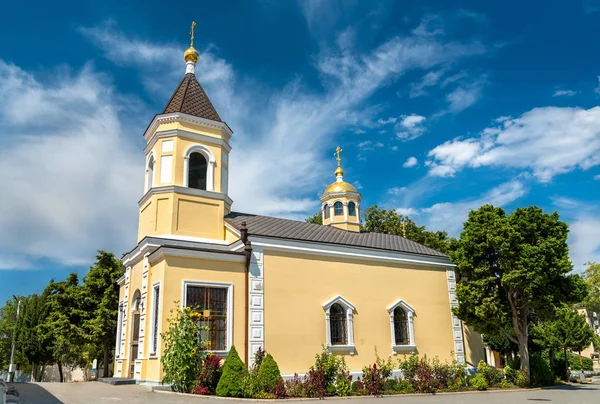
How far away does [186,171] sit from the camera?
18.8m

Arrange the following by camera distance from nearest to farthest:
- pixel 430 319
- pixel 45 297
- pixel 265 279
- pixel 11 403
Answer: pixel 11 403 → pixel 265 279 → pixel 430 319 → pixel 45 297

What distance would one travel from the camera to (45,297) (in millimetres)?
31141

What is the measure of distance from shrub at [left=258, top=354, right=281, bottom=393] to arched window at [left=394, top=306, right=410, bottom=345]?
749 centimetres

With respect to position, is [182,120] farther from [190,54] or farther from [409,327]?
[409,327]

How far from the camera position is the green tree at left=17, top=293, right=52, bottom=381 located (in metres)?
30.1

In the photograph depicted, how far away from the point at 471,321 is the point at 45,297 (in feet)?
87.5

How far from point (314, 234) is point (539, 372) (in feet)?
35.9

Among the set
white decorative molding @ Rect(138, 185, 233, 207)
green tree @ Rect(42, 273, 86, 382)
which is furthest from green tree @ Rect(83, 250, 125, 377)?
white decorative molding @ Rect(138, 185, 233, 207)

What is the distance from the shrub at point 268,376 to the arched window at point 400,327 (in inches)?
295

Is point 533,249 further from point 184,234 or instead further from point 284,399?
point 184,234

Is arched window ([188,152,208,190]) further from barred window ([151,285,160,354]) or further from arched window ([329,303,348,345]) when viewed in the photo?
arched window ([329,303,348,345])

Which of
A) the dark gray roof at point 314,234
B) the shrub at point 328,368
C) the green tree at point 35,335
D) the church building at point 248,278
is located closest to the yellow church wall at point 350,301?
the church building at point 248,278

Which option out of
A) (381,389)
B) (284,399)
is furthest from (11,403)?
(381,389)

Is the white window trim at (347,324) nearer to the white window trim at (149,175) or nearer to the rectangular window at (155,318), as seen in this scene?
the rectangular window at (155,318)
